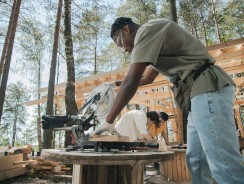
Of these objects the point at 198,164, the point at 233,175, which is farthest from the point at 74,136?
the point at 233,175

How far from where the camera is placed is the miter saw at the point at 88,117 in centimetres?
207

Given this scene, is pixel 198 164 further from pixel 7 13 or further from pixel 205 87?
pixel 7 13

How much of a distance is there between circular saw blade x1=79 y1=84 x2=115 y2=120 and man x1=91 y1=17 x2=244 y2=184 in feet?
1.57

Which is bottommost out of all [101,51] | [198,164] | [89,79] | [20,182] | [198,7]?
[20,182]

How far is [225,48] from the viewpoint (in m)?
7.03

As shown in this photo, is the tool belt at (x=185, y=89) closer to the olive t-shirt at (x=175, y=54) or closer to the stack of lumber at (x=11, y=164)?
the olive t-shirt at (x=175, y=54)

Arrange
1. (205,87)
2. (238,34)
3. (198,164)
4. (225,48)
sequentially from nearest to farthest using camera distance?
(205,87), (198,164), (225,48), (238,34)

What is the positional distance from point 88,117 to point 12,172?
542cm

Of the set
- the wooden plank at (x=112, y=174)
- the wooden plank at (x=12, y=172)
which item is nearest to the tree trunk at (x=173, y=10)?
the wooden plank at (x=12, y=172)

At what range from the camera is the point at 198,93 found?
1.58 metres

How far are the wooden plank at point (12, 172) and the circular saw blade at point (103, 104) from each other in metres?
4.81

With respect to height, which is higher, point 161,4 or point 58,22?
point 161,4

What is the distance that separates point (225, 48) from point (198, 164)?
6.06 m

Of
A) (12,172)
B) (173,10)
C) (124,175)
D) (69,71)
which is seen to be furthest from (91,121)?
(173,10)
